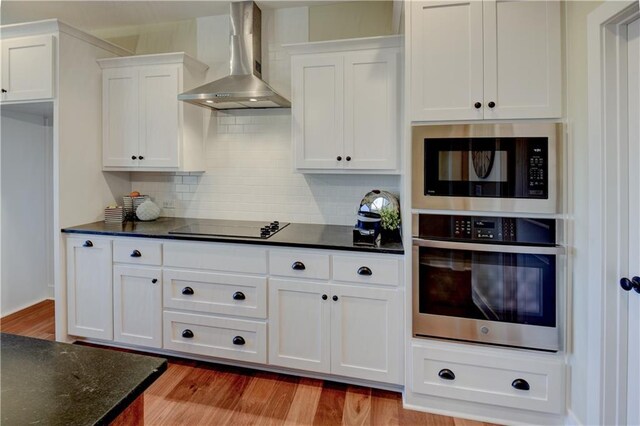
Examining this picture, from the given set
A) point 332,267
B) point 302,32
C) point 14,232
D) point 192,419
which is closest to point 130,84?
point 302,32

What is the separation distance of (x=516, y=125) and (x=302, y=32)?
6.33 ft

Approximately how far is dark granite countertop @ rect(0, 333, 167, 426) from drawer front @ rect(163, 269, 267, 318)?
1.44 m

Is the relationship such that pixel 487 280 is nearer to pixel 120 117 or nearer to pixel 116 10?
pixel 120 117

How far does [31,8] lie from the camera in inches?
120

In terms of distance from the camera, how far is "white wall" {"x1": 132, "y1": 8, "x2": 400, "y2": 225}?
2953 millimetres

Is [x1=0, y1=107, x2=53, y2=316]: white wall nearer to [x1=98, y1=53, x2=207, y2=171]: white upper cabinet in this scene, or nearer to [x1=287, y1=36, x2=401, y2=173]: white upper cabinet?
[x1=98, y1=53, x2=207, y2=171]: white upper cabinet

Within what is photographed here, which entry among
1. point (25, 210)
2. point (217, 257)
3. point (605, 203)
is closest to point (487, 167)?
point (605, 203)

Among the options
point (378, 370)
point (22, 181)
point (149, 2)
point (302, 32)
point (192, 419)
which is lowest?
point (192, 419)

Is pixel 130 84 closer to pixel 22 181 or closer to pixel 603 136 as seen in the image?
pixel 22 181

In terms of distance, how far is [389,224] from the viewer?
2.41m

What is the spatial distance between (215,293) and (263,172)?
1.15m

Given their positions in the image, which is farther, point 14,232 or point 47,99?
point 14,232

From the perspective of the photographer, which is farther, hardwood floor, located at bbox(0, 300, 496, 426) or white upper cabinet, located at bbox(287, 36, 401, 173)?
white upper cabinet, located at bbox(287, 36, 401, 173)

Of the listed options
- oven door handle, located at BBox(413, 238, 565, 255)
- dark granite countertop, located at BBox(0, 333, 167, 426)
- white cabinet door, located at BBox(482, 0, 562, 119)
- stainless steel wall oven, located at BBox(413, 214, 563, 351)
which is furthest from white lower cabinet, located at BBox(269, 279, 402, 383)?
dark granite countertop, located at BBox(0, 333, 167, 426)
